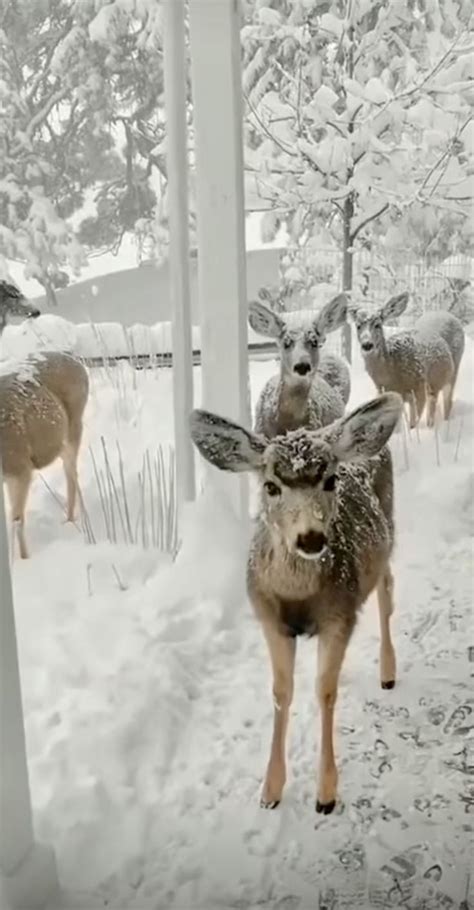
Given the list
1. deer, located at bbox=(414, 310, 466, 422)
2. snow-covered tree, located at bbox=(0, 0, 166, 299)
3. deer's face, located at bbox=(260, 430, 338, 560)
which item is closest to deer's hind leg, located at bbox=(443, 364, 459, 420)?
deer, located at bbox=(414, 310, 466, 422)

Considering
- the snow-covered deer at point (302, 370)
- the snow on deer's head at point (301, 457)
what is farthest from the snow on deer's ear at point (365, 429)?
the snow-covered deer at point (302, 370)

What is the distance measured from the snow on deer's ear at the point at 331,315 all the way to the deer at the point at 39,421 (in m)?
0.33

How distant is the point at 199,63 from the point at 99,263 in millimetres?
296

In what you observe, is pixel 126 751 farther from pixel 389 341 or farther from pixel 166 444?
pixel 389 341

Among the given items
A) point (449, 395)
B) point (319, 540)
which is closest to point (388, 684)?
point (319, 540)

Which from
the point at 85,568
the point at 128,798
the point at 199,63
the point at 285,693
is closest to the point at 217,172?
the point at 199,63

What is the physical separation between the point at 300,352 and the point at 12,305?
0.38m

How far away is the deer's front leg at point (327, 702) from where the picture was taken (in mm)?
1147

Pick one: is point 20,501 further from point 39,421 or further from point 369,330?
point 369,330

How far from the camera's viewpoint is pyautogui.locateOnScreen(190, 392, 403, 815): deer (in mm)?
1035

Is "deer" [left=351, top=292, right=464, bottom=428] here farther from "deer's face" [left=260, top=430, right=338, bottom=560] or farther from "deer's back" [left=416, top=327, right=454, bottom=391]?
"deer's face" [left=260, top=430, right=338, bottom=560]

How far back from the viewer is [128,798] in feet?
3.69

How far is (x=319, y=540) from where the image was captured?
3.37ft

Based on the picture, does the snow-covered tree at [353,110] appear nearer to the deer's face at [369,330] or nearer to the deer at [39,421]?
the deer's face at [369,330]
